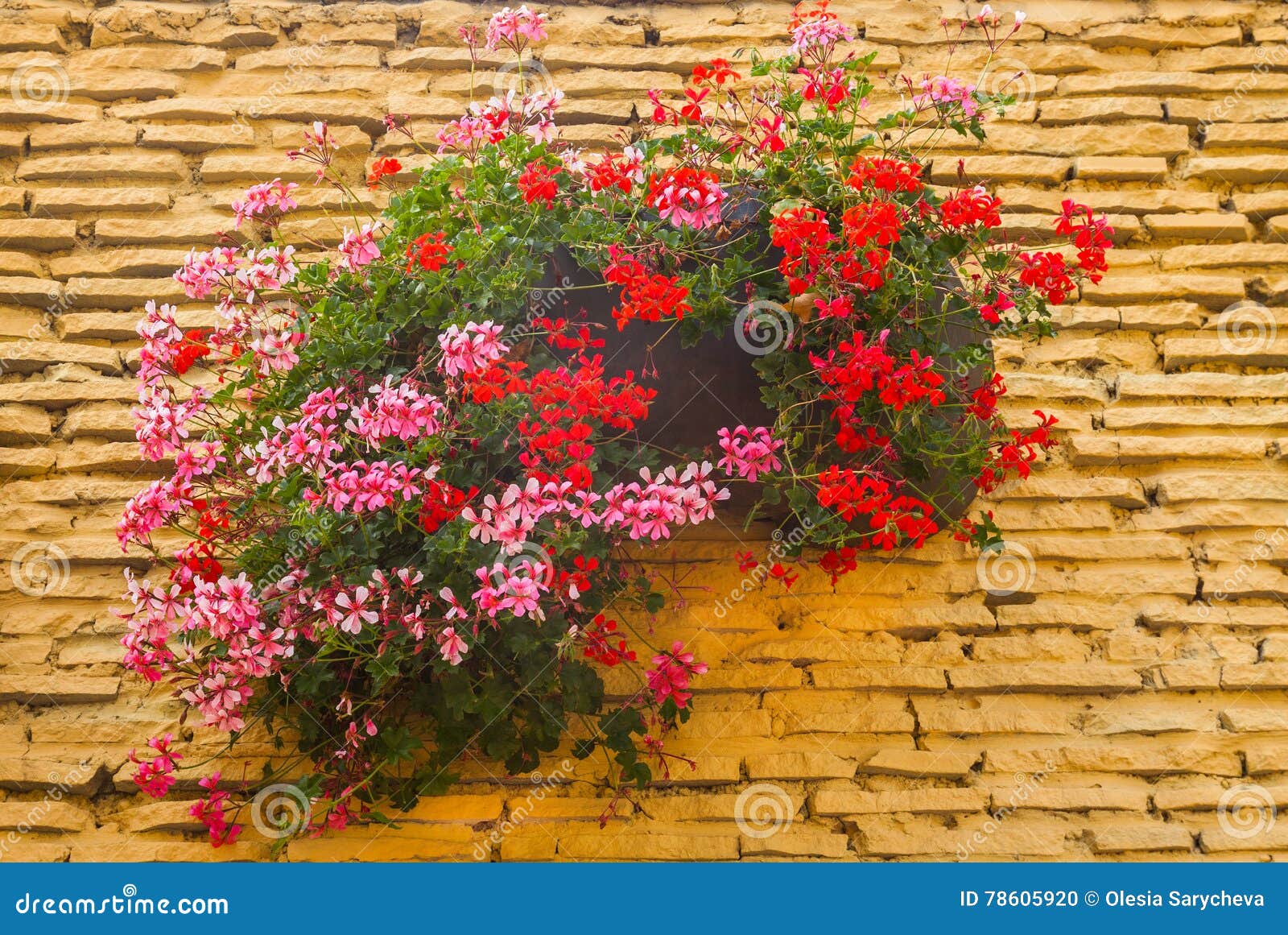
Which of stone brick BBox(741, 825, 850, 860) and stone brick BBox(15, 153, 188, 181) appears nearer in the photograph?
stone brick BBox(741, 825, 850, 860)

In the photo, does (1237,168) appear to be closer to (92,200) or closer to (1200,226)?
(1200,226)

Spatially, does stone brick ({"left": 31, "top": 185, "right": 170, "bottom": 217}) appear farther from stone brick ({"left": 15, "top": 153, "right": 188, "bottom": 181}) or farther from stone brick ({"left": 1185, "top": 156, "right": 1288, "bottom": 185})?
stone brick ({"left": 1185, "top": 156, "right": 1288, "bottom": 185})

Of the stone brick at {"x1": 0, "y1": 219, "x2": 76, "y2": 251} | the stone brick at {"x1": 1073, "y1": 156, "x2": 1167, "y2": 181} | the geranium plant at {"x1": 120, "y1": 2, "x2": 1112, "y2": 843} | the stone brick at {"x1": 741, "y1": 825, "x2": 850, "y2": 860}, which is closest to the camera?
the geranium plant at {"x1": 120, "y1": 2, "x2": 1112, "y2": 843}

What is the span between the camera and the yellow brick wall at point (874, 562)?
2.08 m


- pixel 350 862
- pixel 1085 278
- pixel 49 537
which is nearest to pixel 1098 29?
pixel 1085 278

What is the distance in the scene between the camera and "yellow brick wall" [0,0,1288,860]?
2080 mm

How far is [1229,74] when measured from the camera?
2672 mm

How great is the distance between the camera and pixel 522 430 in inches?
69.2

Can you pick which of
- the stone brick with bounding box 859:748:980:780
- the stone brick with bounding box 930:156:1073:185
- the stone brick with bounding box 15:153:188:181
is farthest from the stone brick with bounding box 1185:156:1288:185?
the stone brick with bounding box 15:153:188:181

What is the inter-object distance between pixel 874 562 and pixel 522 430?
3.01ft

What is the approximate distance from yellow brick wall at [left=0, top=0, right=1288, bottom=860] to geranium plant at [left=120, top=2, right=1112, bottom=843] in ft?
0.68

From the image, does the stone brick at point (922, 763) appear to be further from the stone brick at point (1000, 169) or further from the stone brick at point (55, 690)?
the stone brick at point (55, 690)

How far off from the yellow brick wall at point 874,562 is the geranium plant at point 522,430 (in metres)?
0.21

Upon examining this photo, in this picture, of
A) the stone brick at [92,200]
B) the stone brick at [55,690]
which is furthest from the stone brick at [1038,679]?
the stone brick at [92,200]
